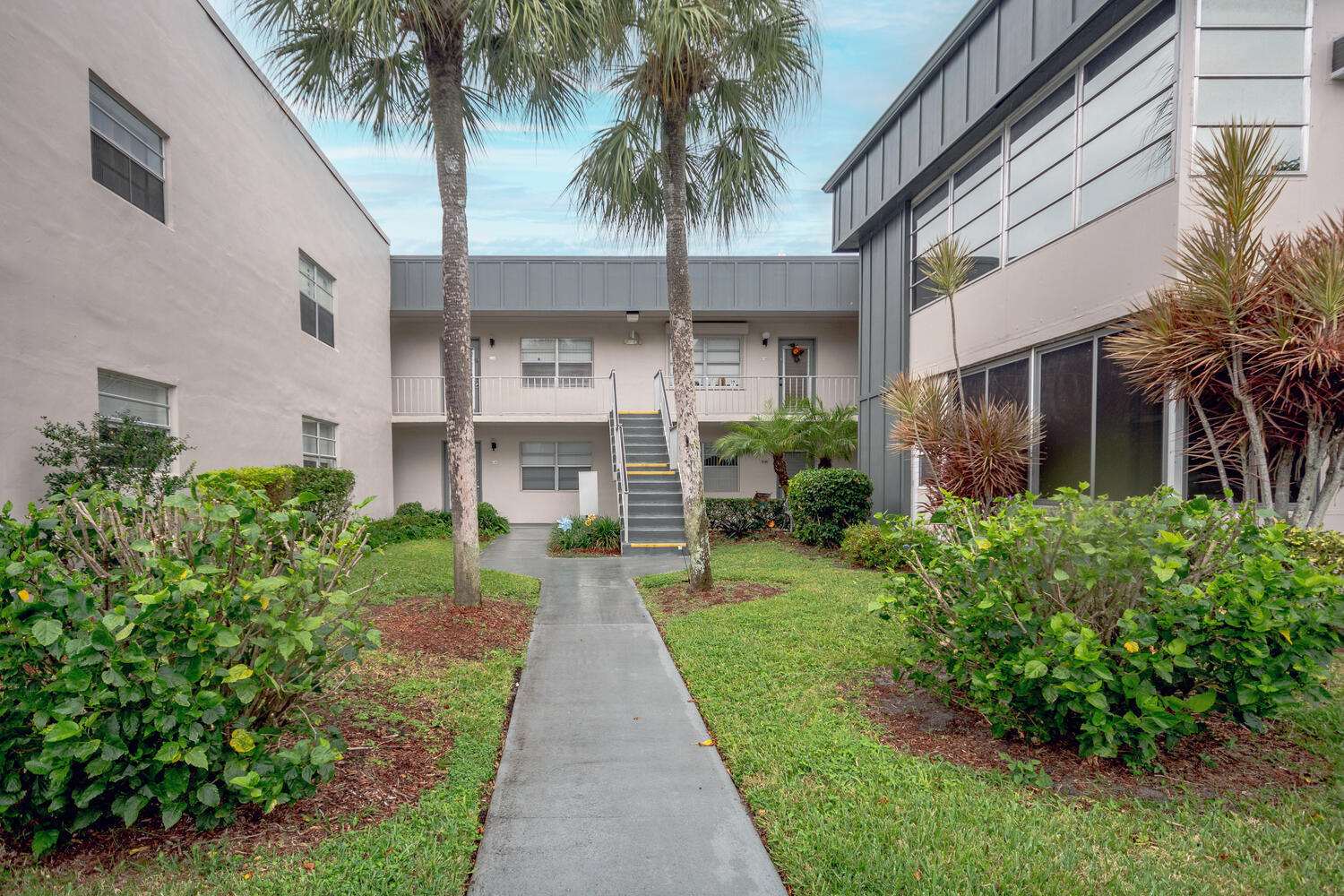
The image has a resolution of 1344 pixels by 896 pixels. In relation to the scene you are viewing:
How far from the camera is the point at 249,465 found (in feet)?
30.4

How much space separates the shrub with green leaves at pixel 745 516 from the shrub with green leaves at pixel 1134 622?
31.8 ft

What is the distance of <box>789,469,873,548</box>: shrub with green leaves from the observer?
36.0ft

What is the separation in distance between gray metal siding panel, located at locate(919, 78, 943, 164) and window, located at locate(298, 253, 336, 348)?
31.1ft

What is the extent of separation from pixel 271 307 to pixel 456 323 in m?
5.18

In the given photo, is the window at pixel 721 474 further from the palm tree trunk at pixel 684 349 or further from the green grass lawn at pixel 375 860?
the green grass lawn at pixel 375 860

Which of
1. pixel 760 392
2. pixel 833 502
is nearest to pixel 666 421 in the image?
pixel 760 392

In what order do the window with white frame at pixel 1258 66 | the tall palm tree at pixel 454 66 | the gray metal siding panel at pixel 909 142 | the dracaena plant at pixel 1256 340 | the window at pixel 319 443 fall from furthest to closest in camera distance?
the window at pixel 319 443, the gray metal siding panel at pixel 909 142, the tall palm tree at pixel 454 66, the window with white frame at pixel 1258 66, the dracaena plant at pixel 1256 340

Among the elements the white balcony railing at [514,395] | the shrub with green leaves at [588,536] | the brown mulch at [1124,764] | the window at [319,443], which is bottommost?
the shrub with green leaves at [588,536]

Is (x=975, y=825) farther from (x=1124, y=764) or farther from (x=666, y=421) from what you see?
(x=666, y=421)

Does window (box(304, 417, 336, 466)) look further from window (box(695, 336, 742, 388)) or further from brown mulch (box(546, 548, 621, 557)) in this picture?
window (box(695, 336, 742, 388))

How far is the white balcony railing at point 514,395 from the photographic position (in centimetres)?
1622

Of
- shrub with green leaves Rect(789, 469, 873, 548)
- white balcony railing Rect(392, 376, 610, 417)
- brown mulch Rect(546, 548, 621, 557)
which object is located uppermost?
white balcony railing Rect(392, 376, 610, 417)

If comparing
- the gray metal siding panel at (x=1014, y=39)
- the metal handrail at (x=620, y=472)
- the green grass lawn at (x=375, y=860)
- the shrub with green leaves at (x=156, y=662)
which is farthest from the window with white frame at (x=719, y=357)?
the shrub with green leaves at (x=156, y=662)

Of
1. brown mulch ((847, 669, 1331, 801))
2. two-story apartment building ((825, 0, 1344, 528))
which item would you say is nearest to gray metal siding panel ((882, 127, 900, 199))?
two-story apartment building ((825, 0, 1344, 528))
